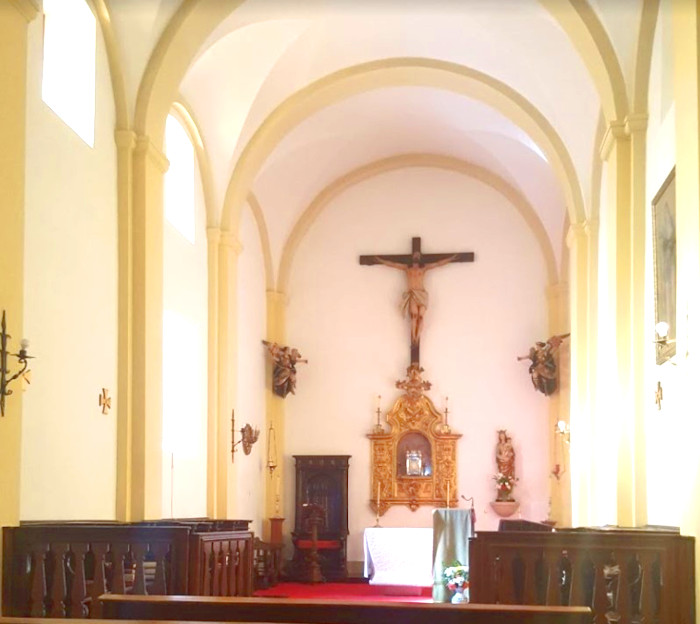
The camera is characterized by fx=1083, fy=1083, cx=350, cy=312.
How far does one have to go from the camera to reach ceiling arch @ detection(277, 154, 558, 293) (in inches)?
763

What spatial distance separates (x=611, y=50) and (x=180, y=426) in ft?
22.7

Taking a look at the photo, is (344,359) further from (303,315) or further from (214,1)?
(214,1)

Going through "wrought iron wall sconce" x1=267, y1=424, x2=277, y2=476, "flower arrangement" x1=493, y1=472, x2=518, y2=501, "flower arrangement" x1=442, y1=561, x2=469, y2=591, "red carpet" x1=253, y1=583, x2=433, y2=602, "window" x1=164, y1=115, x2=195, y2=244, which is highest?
"window" x1=164, y1=115, x2=195, y2=244

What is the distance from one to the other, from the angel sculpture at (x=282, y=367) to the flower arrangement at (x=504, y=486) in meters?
3.91

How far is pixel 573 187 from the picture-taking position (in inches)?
560

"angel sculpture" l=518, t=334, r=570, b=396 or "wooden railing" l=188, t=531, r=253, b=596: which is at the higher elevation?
"angel sculpture" l=518, t=334, r=570, b=396

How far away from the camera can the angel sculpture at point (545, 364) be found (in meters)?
18.2

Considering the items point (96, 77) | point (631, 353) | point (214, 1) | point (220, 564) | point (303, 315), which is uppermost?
point (214, 1)

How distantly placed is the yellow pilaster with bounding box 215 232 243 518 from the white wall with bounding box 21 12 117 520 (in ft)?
14.3

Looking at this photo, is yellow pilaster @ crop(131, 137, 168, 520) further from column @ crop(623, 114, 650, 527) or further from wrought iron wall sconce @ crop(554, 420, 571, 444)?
wrought iron wall sconce @ crop(554, 420, 571, 444)

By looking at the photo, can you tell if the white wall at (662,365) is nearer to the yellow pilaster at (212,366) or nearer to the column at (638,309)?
the column at (638,309)

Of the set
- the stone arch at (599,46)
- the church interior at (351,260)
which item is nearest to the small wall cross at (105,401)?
the church interior at (351,260)

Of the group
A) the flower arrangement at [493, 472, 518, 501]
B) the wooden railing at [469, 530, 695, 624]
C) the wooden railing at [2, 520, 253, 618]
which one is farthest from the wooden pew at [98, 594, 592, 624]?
the flower arrangement at [493, 472, 518, 501]

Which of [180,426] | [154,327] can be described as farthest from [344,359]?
[154,327]
